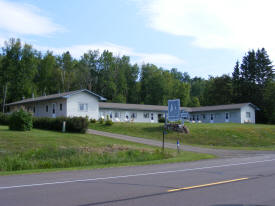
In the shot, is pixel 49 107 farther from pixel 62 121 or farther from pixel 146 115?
pixel 146 115

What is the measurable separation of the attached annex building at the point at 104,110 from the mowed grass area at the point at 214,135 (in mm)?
4372

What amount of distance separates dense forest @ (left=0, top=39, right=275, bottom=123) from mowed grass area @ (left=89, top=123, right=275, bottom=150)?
29716 millimetres

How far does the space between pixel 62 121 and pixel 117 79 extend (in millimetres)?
51474

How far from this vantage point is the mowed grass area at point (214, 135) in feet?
108

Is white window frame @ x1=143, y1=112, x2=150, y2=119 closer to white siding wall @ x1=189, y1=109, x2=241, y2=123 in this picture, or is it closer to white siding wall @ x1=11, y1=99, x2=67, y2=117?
white siding wall @ x1=189, y1=109, x2=241, y2=123

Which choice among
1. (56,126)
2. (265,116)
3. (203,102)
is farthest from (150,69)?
(56,126)

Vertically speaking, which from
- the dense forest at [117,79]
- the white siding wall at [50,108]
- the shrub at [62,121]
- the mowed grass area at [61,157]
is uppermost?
the dense forest at [117,79]

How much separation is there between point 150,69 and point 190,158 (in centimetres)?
7273

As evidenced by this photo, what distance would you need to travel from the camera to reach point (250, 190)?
9.05 metres

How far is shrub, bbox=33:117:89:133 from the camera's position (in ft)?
107

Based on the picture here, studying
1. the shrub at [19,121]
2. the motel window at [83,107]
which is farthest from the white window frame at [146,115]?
the shrub at [19,121]

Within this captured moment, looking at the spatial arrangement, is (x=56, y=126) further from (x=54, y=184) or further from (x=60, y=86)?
(x=60, y=86)

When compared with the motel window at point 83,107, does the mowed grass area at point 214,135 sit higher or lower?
lower

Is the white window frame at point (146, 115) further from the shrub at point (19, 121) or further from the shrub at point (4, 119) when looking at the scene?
the shrub at point (19, 121)
